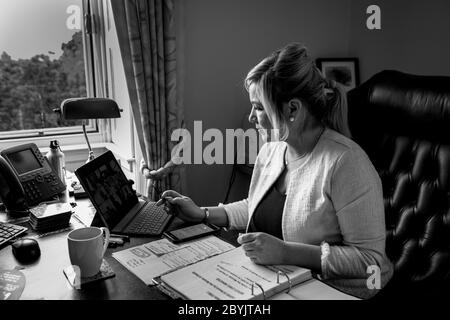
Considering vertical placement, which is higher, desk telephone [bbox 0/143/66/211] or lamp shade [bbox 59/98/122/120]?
lamp shade [bbox 59/98/122/120]

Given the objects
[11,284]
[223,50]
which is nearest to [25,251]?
[11,284]

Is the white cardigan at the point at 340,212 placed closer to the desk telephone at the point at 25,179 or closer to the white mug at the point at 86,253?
the white mug at the point at 86,253

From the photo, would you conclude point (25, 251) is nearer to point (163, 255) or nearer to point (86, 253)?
point (86, 253)

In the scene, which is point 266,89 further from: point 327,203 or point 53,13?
point 53,13

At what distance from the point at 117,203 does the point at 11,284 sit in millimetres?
447

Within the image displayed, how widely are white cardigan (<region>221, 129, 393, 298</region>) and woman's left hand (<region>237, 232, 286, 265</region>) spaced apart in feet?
0.44

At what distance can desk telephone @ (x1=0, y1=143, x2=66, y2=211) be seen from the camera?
1410mm

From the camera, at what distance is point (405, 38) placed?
2473 mm

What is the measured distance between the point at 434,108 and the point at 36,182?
137cm

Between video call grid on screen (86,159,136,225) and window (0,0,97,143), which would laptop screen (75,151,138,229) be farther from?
window (0,0,97,143)

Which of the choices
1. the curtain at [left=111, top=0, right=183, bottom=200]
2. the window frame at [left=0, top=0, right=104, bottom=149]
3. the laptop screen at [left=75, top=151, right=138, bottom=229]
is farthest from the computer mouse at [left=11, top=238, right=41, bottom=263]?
the window frame at [left=0, top=0, right=104, bottom=149]

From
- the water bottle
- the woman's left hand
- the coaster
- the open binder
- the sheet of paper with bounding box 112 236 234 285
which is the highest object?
the water bottle

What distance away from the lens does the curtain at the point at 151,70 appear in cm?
194

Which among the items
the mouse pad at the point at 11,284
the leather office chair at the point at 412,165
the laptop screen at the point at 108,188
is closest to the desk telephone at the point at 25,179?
the laptop screen at the point at 108,188
